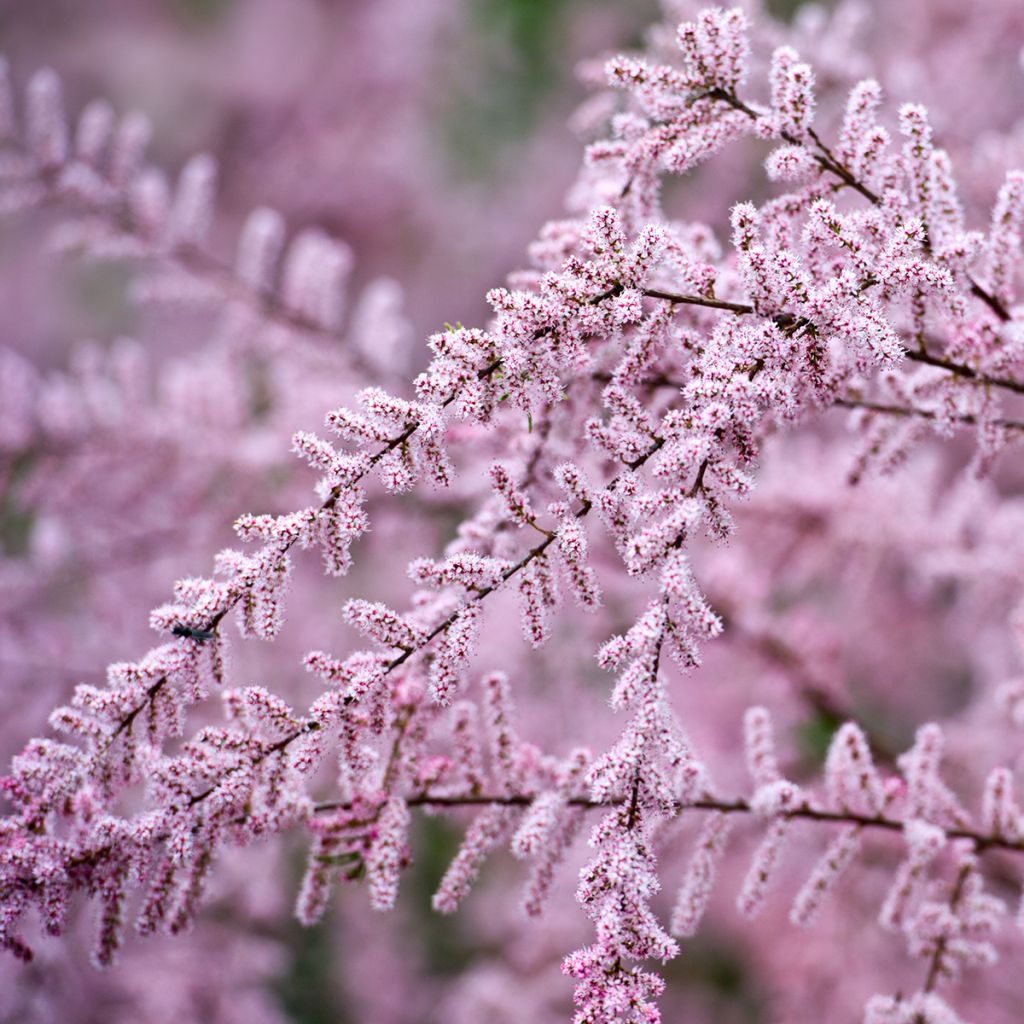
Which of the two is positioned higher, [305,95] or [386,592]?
[305,95]

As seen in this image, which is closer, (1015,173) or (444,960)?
(1015,173)

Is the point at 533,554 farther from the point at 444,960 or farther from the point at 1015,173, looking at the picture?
the point at 444,960

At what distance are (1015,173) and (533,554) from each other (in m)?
0.65

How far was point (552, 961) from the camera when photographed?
2.31 meters

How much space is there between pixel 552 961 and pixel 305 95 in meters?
4.63

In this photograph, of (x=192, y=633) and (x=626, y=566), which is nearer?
(x=192, y=633)

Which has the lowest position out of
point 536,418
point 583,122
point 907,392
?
point 536,418

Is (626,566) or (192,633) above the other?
(626,566)

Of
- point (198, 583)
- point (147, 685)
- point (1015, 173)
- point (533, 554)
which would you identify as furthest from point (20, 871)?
point (1015, 173)

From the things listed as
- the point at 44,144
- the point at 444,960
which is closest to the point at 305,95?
the point at 44,144

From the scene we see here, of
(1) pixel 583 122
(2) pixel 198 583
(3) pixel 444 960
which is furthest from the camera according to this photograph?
(3) pixel 444 960

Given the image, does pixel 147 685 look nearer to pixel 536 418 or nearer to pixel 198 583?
pixel 198 583

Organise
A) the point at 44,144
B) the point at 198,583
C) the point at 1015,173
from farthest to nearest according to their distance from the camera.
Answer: the point at 44,144 < the point at 1015,173 < the point at 198,583

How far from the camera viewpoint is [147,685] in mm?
847
